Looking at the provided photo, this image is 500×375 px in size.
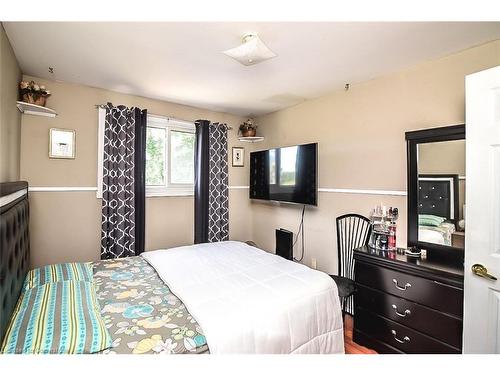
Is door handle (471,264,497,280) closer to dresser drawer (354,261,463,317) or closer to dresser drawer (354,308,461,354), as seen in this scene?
dresser drawer (354,261,463,317)

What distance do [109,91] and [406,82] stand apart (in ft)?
9.66

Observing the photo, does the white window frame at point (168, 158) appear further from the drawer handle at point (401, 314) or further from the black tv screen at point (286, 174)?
the drawer handle at point (401, 314)

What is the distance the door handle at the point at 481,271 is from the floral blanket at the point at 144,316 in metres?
1.44

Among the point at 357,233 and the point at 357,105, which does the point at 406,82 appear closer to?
the point at 357,105

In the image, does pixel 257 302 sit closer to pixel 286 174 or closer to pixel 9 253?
pixel 9 253

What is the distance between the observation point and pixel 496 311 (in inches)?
49.9

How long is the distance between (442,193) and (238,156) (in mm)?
2508

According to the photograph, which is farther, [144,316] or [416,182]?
[416,182]

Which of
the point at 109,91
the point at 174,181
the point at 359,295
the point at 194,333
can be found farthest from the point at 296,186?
the point at 109,91

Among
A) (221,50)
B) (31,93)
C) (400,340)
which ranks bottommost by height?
(400,340)

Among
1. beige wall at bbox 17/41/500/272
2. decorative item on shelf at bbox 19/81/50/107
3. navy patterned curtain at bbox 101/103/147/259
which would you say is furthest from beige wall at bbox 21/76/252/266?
decorative item on shelf at bbox 19/81/50/107

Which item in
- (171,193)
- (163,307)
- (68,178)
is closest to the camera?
(163,307)

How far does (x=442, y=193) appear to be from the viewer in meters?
1.89

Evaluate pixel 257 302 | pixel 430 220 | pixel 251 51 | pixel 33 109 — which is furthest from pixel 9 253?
pixel 430 220
